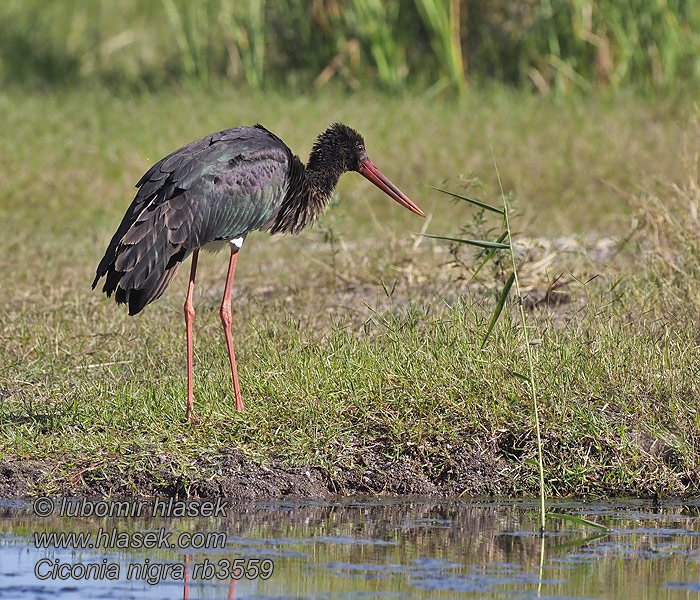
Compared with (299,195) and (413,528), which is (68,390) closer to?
(299,195)

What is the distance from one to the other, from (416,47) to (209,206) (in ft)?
22.9

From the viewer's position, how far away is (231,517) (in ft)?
15.8

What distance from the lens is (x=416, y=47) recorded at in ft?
41.0

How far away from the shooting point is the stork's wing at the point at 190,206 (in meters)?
5.54

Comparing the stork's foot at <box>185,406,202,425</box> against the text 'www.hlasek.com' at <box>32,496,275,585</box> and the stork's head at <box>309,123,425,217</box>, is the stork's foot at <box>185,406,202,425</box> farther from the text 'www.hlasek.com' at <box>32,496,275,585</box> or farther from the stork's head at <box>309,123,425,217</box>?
the stork's head at <box>309,123,425,217</box>

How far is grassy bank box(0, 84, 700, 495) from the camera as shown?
516cm

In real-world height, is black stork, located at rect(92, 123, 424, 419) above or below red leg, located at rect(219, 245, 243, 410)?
above

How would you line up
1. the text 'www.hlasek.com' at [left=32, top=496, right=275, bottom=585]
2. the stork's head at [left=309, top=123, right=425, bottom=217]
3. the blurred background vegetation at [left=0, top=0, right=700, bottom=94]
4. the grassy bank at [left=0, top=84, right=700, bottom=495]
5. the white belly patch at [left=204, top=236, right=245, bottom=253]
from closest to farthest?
the text 'www.hlasek.com' at [left=32, top=496, right=275, bottom=585], the grassy bank at [left=0, top=84, right=700, bottom=495], the white belly patch at [left=204, top=236, right=245, bottom=253], the stork's head at [left=309, top=123, right=425, bottom=217], the blurred background vegetation at [left=0, top=0, right=700, bottom=94]

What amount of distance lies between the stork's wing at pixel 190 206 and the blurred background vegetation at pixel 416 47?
6.12 meters

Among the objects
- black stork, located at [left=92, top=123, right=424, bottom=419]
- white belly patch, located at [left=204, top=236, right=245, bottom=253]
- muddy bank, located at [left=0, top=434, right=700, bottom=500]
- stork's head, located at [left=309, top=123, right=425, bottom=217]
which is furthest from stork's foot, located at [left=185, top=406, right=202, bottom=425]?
stork's head, located at [left=309, top=123, right=425, bottom=217]

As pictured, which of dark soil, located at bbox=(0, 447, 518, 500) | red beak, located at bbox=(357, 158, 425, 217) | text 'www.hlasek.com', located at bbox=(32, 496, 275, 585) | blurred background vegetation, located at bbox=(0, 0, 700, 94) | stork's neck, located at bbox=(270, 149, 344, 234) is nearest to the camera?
text 'www.hlasek.com', located at bbox=(32, 496, 275, 585)

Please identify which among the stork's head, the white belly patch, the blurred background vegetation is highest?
the blurred background vegetation

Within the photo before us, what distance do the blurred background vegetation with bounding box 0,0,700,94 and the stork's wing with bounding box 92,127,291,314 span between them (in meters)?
6.12

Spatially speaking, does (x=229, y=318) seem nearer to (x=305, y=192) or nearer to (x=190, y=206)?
(x=190, y=206)
